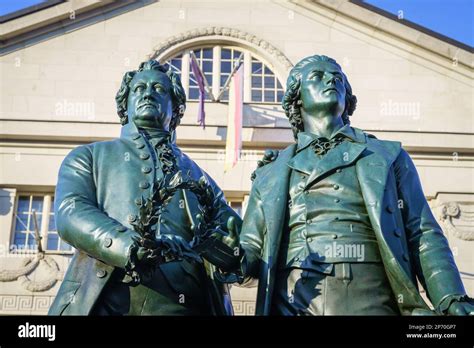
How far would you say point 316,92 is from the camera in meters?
7.42

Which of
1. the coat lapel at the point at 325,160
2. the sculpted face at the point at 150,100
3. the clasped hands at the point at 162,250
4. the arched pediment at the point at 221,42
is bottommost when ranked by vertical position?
the clasped hands at the point at 162,250

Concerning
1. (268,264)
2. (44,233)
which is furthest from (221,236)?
(44,233)

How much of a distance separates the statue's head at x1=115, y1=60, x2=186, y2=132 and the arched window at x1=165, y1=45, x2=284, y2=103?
22626 millimetres

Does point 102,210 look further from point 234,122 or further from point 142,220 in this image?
point 234,122

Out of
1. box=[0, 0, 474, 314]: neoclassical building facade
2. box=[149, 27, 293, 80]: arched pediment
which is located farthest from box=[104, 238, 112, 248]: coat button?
box=[149, 27, 293, 80]: arched pediment

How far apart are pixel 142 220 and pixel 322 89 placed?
200cm

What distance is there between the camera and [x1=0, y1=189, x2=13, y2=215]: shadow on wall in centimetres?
2856

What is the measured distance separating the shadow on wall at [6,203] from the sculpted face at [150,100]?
70.7 ft

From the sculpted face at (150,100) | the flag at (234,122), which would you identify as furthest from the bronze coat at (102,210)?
the flag at (234,122)

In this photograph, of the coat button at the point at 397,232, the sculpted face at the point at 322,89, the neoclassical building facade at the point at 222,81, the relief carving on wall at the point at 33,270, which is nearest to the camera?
the coat button at the point at 397,232

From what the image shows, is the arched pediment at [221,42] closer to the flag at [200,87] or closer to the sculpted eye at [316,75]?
the flag at [200,87]

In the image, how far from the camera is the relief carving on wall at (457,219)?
28.2 meters

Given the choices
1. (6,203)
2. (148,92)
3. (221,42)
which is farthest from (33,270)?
(148,92)

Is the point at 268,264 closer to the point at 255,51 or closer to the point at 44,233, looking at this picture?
the point at 44,233
